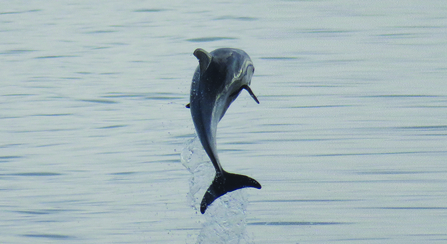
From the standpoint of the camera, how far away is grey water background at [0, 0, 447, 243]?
7539 millimetres

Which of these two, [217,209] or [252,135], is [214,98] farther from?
[252,135]

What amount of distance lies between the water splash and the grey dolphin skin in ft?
6.02

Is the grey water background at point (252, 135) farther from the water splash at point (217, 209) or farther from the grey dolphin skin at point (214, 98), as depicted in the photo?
the grey dolphin skin at point (214, 98)

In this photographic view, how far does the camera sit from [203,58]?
5.19m

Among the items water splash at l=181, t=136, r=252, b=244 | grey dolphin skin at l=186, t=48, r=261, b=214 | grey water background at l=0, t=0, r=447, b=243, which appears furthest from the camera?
grey water background at l=0, t=0, r=447, b=243

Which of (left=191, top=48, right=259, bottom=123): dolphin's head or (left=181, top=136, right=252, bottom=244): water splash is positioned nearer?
(left=191, top=48, right=259, bottom=123): dolphin's head

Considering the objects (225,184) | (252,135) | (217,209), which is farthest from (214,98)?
(252,135)

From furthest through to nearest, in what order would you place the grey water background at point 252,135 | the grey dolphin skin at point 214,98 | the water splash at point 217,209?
1. the grey water background at point 252,135
2. the water splash at point 217,209
3. the grey dolphin skin at point 214,98

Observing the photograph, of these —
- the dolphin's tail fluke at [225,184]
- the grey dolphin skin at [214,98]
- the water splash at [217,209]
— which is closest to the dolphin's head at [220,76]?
the grey dolphin skin at [214,98]

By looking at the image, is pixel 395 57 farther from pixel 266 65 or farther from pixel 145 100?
pixel 145 100

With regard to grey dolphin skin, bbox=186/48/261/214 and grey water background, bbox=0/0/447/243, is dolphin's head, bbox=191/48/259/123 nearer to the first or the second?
grey dolphin skin, bbox=186/48/261/214

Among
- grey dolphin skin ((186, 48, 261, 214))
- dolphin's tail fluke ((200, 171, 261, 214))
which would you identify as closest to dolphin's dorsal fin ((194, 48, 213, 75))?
grey dolphin skin ((186, 48, 261, 214))

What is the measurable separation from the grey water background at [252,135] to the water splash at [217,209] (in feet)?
0.24

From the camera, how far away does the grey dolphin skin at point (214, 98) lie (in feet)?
17.0
